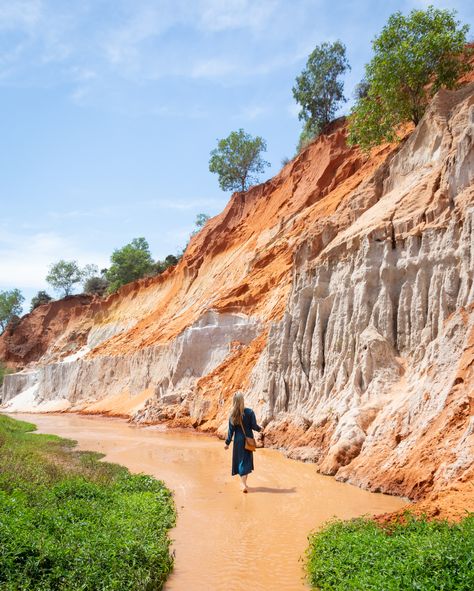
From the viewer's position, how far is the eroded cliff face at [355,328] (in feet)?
30.8

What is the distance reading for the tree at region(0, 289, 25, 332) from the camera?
7638cm

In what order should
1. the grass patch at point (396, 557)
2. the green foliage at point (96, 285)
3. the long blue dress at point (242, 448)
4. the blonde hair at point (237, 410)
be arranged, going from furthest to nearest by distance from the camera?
1. the green foliage at point (96, 285)
2. the blonde hair at point (237, 410)
3. the long blue dress at point (242, 448)
4. the grass patch at point (396, 557)

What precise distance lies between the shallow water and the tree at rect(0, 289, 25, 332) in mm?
69253

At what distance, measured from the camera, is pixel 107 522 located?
6090 mm

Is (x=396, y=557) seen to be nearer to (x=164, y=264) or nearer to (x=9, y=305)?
(x=164, y=264)

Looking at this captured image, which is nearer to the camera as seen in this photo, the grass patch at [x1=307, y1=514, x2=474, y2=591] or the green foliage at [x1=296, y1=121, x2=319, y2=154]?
the grass patch at [x1=307, y1=514, x2=474, y2=591]

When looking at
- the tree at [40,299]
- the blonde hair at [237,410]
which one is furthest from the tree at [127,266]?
the blonde hair at [237,410]

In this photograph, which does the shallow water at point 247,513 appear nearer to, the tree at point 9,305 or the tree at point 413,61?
the tree at point 413,61

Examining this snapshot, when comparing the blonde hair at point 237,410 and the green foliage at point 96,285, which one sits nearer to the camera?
the blonde hair at point 237,410

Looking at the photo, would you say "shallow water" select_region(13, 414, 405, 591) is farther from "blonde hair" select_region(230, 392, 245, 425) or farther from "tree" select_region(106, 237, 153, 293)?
"tree" select_region(106, 237, 153, 293)

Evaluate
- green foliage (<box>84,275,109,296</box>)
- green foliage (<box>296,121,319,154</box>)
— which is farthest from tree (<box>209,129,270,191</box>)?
green foliage (<box>84,275,109,296</box>)

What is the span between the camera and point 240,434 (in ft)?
32.1

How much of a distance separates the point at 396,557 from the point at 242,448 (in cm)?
528

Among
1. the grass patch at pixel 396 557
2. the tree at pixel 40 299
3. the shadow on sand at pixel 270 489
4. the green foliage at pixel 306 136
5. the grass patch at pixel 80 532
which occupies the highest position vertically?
the green foliage at pixel 306 136
